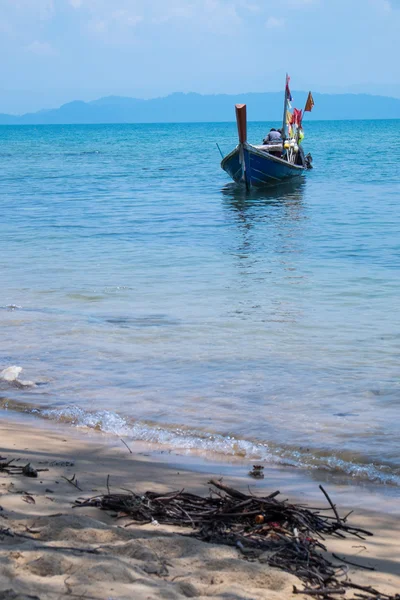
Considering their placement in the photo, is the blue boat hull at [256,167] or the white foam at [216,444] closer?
the white foam at [216,444]

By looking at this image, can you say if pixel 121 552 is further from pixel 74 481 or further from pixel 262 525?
pixel 74 481

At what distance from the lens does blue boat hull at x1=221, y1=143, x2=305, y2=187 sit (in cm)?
2294

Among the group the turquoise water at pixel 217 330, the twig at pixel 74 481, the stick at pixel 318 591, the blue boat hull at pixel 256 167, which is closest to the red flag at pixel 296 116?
the blue boat hull at pixel 256 167

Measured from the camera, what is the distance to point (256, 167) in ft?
77.3

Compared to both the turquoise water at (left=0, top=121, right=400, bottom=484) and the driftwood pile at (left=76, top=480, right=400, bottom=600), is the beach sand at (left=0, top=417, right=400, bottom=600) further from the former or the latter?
the turquoise water at (left=0, top=121, right=400, bottom=484)

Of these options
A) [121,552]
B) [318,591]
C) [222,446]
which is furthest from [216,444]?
[318,591]

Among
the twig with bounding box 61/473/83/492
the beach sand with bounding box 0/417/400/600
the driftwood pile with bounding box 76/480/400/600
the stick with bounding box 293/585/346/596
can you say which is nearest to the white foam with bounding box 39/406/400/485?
the beach sand with bounding box 0/417/400/600

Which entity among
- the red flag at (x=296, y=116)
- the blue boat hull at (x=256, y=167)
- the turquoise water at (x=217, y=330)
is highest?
the red flag at (x=296, y=116)

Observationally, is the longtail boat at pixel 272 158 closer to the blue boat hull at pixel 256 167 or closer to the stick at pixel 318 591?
the blue boat hull at pixel 256 167

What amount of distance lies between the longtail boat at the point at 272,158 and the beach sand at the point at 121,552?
1833 centimetres

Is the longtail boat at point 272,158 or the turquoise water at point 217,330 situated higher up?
the longtail boat at point 272,158

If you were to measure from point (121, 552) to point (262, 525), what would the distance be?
0.68 metres

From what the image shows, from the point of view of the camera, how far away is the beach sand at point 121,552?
2.51 m

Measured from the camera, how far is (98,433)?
491cm
